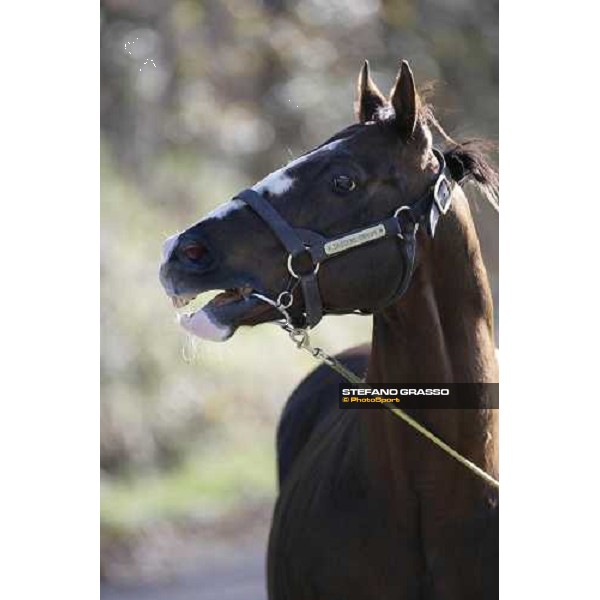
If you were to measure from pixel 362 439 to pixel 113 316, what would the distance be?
1.21 m

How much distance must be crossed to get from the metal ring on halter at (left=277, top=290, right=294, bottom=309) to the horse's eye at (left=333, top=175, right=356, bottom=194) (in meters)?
0.28

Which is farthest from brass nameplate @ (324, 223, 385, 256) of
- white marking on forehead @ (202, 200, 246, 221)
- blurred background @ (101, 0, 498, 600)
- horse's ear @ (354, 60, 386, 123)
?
blurred background @ (101, 0, 498, 600)

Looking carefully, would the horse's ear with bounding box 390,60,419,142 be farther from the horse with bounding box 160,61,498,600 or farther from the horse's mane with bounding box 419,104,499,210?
the horse's mane with bounding box 419,104,499,210

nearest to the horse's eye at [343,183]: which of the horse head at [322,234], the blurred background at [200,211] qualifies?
the horse head at [322,234]

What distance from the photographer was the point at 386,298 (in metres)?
2.18

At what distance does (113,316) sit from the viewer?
320cm

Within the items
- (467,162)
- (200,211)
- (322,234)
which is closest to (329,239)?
(322,234)

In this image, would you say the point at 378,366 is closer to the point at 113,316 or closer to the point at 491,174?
the point at 491,174

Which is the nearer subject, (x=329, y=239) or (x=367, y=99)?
(x=329, y=239)

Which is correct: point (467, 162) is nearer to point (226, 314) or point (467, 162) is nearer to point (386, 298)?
point (386, 298)

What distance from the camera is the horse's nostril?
6.72 feet

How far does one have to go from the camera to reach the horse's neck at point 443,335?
224 centimetres

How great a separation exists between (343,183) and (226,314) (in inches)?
16.9
